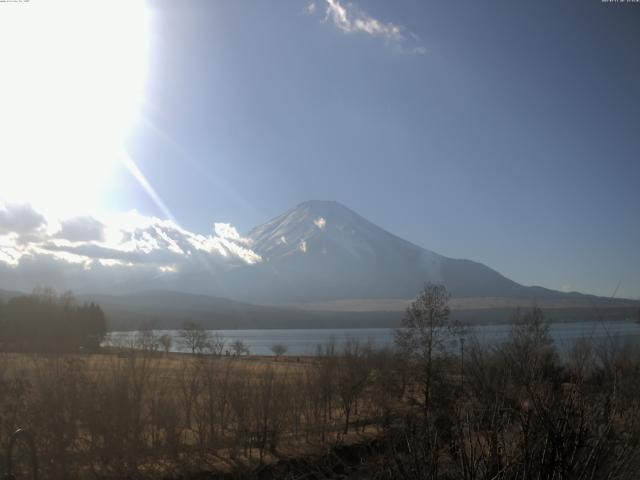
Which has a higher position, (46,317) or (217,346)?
(46,317)

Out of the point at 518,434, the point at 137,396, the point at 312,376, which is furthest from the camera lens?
the point at 312,376

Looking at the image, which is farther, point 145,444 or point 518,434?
point 145,444

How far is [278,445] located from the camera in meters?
25.0

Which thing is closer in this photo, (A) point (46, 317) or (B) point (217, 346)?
(B) point (217, 346)

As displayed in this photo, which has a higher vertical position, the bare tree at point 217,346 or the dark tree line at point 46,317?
the dark tree line at point 46,317

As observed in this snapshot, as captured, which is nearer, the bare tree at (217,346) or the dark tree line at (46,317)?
the bare tree at (217,346)

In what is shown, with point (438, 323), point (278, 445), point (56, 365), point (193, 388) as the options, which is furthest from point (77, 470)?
point (438, 323)

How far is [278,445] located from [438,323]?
15793mm

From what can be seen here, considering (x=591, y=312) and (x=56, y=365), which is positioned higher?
(x=591, y=312)

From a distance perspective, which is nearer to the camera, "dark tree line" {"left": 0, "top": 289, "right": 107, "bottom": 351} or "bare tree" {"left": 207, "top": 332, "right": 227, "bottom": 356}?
"bare tree" {"left": 207, "top": 332, "right": 227, "bottom": 356}

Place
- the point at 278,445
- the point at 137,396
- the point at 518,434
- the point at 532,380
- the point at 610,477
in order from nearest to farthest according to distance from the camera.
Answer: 1. the point at 610,477
2. the point at 532,380
3. the point at 518,434
4. the point at 137,396
5. the point at 278,445

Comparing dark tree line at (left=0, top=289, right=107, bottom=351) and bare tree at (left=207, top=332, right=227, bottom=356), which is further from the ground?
dark tree line at (left=0, top=289, right=107, bottom=351)

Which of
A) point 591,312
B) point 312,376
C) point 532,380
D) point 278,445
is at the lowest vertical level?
point 278,445

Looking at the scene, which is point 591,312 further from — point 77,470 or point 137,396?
point 137,396
